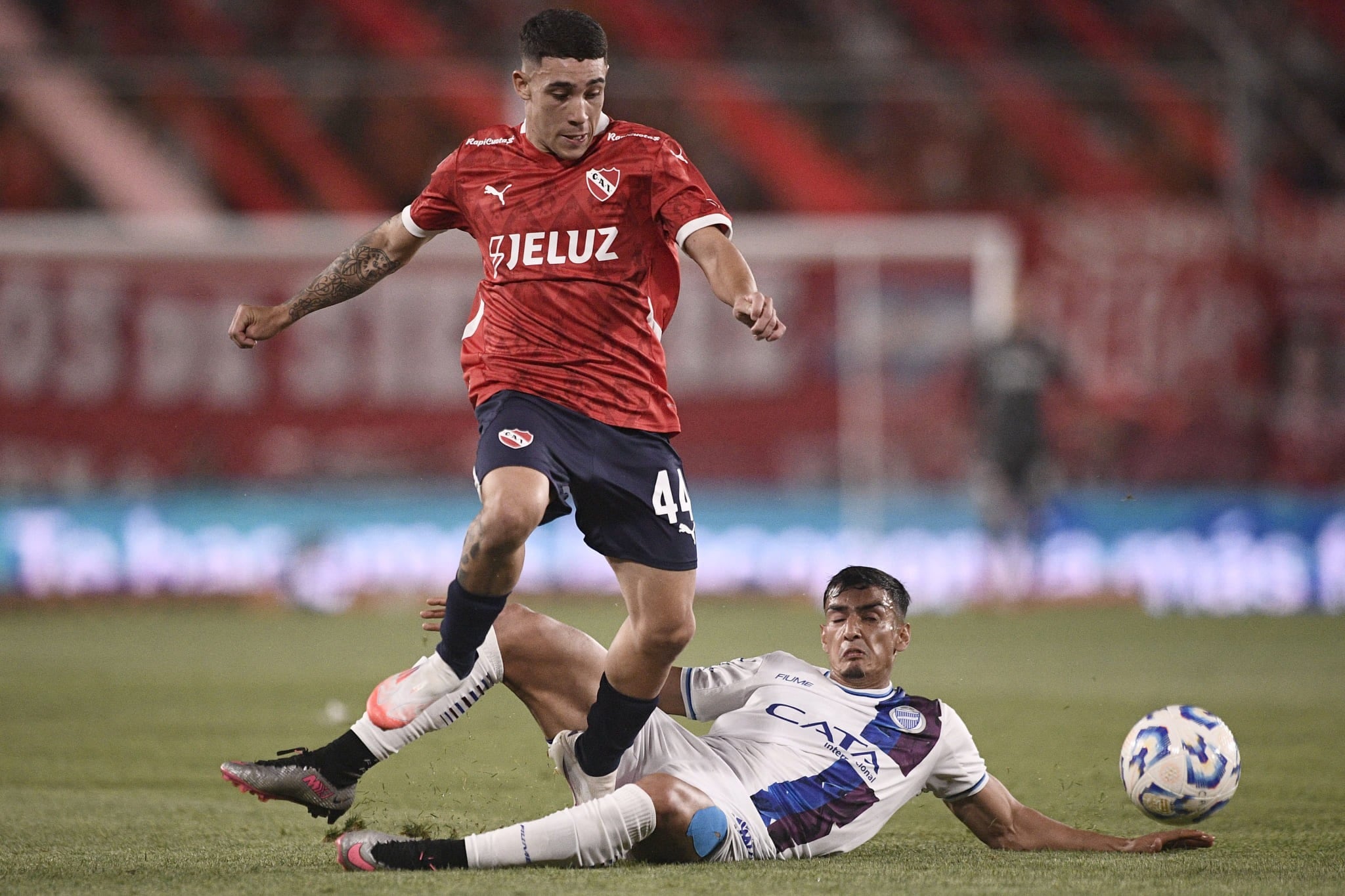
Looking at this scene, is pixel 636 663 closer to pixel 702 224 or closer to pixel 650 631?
pixel 650 631

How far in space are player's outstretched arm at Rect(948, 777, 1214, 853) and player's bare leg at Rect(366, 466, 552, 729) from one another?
138cm

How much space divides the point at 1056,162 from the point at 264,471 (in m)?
7.14

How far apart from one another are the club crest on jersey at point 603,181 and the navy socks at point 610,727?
1.29 metres

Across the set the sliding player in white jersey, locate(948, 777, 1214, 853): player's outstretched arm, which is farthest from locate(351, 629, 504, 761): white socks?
locate(948, 777, 1214, 853): player's outstretched arm

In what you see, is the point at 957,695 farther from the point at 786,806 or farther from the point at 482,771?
the point at 786,806

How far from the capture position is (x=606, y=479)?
448cm

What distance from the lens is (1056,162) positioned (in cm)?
1465

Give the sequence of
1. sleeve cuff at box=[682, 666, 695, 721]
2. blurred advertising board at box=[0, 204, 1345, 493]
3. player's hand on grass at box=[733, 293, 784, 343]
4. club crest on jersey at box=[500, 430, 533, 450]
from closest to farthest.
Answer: player's hand on grass at box=[733, 293, 784, 343]
club crest on jersey at box=[500, 430, 533, 450]
sleeve cuff at box=[682, 666, 695, 721]
blurred advertising board at box=[0, 204, 1345, 493]

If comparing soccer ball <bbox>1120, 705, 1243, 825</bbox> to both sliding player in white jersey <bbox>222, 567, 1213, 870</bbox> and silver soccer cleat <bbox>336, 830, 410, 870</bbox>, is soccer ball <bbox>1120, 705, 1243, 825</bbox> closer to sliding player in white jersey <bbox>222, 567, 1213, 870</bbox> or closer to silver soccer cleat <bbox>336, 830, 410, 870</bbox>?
sliding player in white jersey <bbox>222, 567, 1213, 870</bbox>

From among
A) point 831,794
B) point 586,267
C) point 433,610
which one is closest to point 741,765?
point 831,794

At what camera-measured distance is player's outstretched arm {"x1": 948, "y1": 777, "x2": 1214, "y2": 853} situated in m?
4.48

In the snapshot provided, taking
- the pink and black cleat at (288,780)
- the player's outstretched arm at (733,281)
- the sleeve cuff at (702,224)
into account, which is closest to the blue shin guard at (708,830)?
the pink and black cleat at (288,780)

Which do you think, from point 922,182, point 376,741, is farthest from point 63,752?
point 922,182

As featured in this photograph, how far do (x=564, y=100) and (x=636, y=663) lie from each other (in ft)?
4.92
